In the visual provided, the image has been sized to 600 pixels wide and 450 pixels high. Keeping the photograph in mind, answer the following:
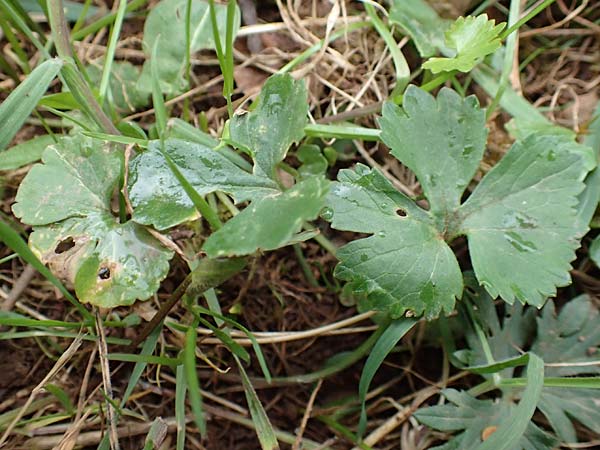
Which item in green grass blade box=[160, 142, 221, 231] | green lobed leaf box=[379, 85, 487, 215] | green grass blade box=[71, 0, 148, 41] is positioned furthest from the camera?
green grass blade box=[71, 0, 148, 41]

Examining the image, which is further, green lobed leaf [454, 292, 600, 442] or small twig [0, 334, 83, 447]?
green lobed leaf [454, 292, 600, 442]

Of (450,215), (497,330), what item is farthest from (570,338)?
(450,215)

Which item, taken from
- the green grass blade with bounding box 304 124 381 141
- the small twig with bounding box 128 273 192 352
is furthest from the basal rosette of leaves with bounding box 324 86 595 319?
the small twig with bounding box 128 273 192 352

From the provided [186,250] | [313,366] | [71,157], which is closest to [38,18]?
[71,157]

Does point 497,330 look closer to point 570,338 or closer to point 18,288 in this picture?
point 570,338

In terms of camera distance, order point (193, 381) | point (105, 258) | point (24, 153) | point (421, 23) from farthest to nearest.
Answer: point (421, 23), point (24, 153), point (105, 258), point (193, 381)

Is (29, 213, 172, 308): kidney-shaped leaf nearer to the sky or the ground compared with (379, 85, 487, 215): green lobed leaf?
nearer to the sky

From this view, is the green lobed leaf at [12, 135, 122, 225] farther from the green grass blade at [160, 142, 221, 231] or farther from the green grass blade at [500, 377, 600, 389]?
the green grass blade at [500, 377, 600, 389]
